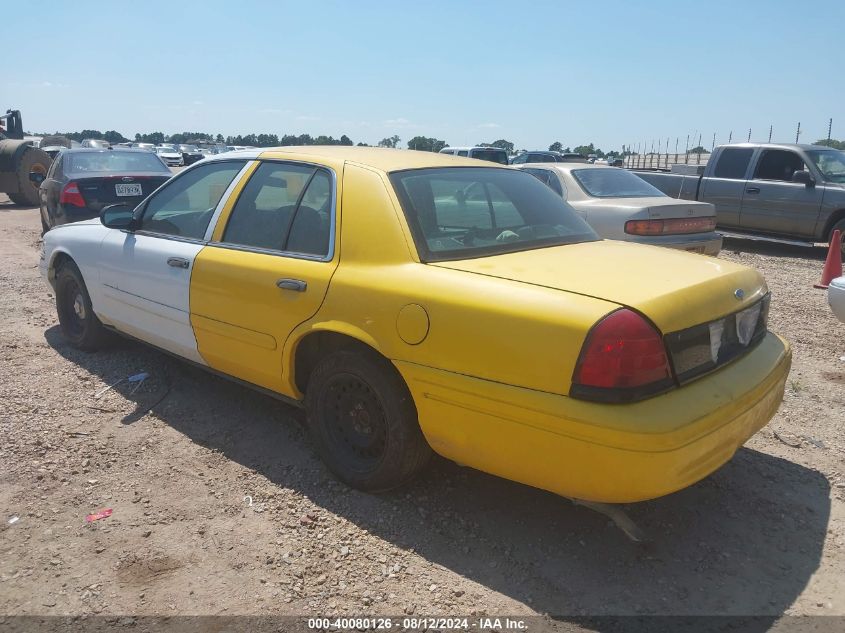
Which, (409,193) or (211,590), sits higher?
(409,193)

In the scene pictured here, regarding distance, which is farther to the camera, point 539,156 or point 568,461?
point 539,156

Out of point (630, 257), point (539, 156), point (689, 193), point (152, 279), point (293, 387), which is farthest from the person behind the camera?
point (539, 156)

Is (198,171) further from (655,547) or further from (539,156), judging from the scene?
(539,156)

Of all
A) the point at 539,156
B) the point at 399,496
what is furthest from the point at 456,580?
the point at 539,156

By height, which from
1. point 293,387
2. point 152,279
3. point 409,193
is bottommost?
point 293,387

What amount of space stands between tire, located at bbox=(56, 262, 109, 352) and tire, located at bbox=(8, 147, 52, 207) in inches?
546

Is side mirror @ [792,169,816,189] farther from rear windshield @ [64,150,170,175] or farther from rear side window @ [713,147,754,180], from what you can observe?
rear windshield @ [64,150,170,175]

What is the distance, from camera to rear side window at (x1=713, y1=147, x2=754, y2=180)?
11.2m

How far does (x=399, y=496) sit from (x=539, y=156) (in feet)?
80.8

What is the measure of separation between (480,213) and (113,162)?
26.6 feet

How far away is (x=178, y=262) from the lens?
3.88 meters

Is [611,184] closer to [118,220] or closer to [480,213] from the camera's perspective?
[480,213]

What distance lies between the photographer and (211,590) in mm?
2615

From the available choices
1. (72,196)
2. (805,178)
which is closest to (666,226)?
(805,178)
